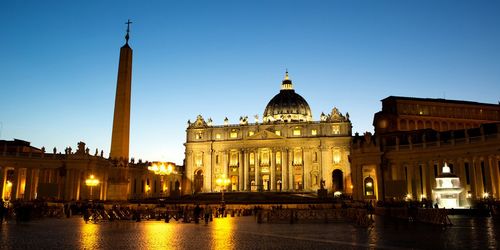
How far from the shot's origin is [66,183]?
198ft

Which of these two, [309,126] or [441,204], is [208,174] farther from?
[441,204]

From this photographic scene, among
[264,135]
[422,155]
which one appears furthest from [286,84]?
[422,155]

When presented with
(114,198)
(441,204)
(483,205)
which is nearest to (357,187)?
(441,204)

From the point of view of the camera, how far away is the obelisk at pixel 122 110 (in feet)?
97.9

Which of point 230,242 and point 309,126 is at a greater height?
point 309,126

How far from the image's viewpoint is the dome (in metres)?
103

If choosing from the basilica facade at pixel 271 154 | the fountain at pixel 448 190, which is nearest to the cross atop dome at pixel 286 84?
the basilica facade at pixel 271 154

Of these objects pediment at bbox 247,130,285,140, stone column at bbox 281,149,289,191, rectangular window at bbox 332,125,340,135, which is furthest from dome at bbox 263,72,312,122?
stone column at bbox 281,149,289,191

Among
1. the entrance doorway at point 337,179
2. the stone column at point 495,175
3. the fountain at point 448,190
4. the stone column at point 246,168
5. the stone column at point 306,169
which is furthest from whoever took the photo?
the entrance doorway at point 337,179

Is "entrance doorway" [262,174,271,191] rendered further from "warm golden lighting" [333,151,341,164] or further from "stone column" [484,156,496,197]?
"stone column" [484,156,496,197]

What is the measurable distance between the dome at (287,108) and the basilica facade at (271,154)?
36.1 ft

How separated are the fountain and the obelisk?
1047 inches

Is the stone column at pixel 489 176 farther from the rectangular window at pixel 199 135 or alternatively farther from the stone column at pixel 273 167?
the rectangular window at pixel 199 135

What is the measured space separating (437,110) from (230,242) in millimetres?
74692
